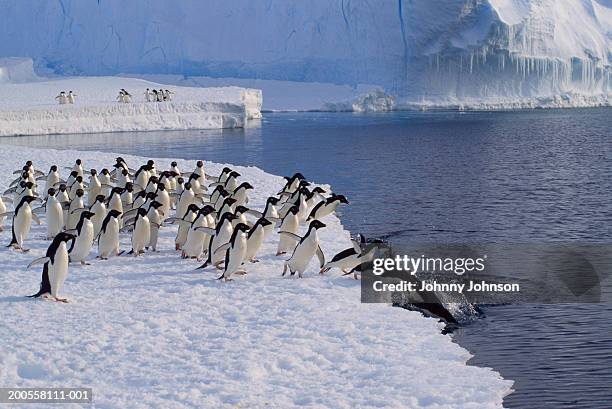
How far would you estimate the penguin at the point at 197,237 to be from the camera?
10.5 meters

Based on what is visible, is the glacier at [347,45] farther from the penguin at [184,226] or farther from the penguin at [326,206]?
the penguin at [184,226]

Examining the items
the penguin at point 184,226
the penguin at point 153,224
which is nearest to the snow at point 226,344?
the penguin at point 153,224

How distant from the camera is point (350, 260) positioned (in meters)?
9.86

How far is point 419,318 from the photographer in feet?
27.9

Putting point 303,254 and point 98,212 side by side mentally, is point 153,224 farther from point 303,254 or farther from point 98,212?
point 303,254

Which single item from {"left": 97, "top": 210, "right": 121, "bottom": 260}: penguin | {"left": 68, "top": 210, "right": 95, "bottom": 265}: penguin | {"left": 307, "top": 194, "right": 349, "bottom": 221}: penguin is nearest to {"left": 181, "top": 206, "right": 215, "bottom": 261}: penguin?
{"left": 97, "top": 210, "right": 121, "bottom": 260}: penguin

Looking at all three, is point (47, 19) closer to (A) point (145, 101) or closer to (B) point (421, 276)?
(A) point (145, 101)

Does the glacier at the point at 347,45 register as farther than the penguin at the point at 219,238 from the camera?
Yes

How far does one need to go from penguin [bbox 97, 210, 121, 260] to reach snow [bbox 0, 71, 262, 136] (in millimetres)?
22305

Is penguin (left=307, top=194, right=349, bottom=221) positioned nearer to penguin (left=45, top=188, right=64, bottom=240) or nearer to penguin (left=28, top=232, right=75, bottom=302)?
penguin (left=45, top=188, right=64, bottom=240)

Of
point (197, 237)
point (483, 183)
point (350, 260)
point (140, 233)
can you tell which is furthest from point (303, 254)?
point (483, 183)

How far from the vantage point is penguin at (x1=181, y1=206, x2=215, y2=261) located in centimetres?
1051

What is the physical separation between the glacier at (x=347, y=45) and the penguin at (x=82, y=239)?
35.5 m

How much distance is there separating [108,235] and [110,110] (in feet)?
77.6
